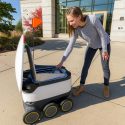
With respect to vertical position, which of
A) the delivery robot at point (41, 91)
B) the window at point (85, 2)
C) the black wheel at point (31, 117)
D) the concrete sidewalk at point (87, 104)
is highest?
the window at point (85, 2)

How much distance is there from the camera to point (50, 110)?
210 cm

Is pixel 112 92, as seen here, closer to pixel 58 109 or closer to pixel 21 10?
pixel 58 109

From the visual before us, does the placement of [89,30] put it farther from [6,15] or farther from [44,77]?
[6,15]

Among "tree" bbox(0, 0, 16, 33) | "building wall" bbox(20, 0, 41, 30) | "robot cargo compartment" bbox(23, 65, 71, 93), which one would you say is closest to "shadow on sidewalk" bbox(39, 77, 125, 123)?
"robot cargo compartment" bbox(23, 65, 71, 93)

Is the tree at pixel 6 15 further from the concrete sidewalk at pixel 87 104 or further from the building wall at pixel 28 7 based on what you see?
the building wall at pixel 28 7

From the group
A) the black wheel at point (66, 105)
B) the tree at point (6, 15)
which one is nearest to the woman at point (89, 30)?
the black wheel at point (66, 105)

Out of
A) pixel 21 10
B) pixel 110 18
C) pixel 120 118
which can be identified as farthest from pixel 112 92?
pixel 21 10

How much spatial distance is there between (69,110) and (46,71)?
0.71m

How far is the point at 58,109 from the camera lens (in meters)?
2.28

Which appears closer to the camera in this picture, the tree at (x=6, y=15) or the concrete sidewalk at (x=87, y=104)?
the concrete sidewalk at (x=87, y=104)

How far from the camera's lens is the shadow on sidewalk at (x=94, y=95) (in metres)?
2.50

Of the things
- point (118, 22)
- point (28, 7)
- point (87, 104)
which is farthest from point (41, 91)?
point (28, 7)

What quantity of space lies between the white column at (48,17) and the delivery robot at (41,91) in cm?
1119

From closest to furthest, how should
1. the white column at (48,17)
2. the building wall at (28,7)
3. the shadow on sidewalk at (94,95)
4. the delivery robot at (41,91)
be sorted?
1. the delivery robot at (41,91)
2. the shadow on sidewalk at (94,95)
3. the white column at (48,17)
4. the building wall at (28,7)
